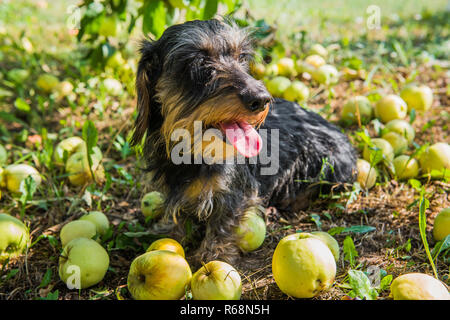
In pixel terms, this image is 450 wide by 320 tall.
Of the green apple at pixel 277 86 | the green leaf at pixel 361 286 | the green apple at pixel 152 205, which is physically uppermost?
the green apple at pixel 277 86

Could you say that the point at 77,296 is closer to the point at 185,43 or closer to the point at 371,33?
the point at 185,43

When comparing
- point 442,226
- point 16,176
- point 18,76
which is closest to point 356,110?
point 442,226

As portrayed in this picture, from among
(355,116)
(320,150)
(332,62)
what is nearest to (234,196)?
(320,150)

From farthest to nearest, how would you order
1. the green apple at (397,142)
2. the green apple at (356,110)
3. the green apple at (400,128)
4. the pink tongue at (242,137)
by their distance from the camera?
the green apple at (356,110) < the green apple at (400,128) < the green apple at (397,142) < the pink tongue at (242,137)

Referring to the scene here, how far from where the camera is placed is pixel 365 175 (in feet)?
13.5

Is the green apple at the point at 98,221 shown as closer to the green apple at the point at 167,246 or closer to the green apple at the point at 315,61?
the green apple at the point at 167,246

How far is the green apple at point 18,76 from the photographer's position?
5.95m

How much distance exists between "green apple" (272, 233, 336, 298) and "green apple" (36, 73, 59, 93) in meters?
4.66

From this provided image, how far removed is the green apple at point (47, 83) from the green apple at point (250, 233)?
3940 mm

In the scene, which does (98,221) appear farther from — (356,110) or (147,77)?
(356,110)

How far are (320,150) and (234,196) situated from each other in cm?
115

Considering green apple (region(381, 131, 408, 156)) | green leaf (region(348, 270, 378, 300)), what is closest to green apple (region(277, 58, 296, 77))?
green apple (region(381, 131, 408, 156))

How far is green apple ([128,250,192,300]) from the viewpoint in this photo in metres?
2.64

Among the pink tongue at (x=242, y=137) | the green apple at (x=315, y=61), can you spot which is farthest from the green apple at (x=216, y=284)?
the green apple at (x=315, y=61)
